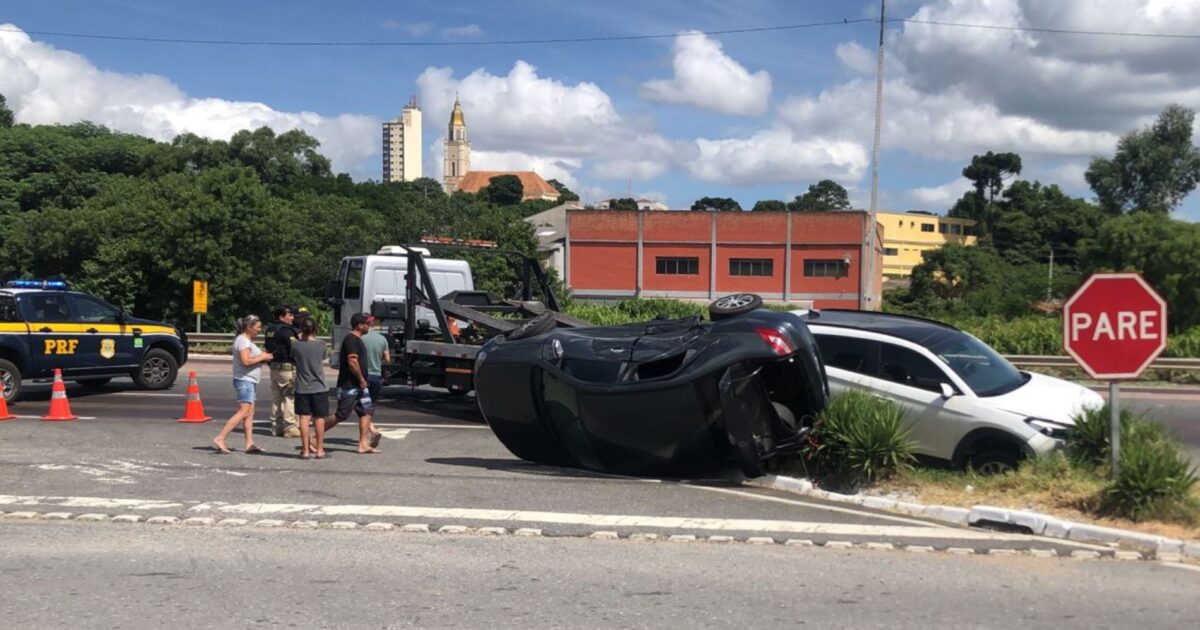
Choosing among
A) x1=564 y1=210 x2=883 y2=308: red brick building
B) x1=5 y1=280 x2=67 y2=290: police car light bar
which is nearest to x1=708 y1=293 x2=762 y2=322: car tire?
x1=5 y1=280 x2=67 y2=290: police car light bar

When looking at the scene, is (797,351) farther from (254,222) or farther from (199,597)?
(254,222)

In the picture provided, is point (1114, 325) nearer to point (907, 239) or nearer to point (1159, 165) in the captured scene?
point (1159, 165)

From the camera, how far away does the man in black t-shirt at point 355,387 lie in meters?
11.0

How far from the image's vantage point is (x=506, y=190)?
565 feet

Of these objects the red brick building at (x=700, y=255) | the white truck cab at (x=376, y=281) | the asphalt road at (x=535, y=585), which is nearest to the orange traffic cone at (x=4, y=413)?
the white truck cab at (x=376, y=281)

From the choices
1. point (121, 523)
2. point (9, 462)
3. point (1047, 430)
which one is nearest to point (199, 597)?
point (121, 523)

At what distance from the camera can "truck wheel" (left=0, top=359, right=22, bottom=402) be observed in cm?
1514

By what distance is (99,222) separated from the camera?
38594mm

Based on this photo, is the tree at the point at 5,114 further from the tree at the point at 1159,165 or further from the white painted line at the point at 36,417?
the tree at the point at 1159,165

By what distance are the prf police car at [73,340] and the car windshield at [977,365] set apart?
43.4 ft

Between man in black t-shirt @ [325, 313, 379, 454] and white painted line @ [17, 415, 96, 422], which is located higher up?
man in black t-shirt @ [325, 313, 379, 454]

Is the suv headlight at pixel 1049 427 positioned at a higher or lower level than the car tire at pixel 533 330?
lower

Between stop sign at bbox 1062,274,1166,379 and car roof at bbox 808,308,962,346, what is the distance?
212 cm

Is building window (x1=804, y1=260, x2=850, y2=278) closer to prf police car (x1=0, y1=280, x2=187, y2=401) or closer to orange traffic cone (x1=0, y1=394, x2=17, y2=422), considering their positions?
prf police car (x1=0, y1=280, x2=187, y2=401)
